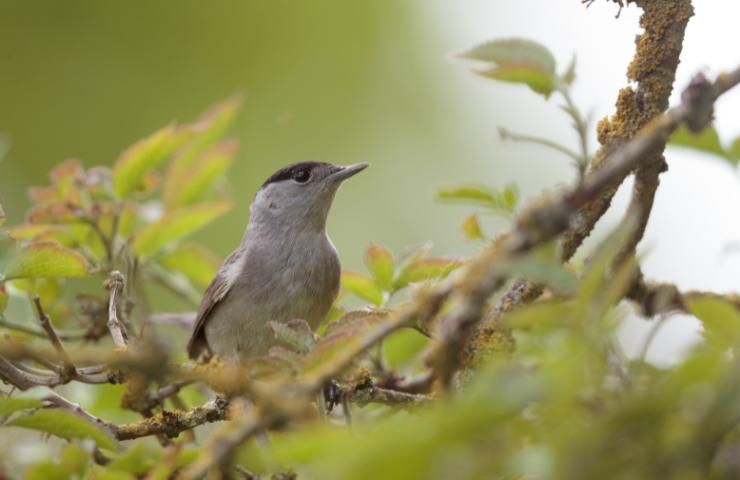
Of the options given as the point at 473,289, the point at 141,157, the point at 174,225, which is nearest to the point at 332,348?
the point at 473,289

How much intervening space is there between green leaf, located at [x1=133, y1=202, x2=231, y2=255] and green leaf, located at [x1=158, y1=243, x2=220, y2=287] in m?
0.22

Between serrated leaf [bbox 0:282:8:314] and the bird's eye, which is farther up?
serrated leaf [bbox 0:282:8:314]

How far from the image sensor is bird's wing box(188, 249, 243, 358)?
436 centimetres

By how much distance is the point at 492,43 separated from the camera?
5.55 ft

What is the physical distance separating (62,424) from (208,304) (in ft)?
9.07

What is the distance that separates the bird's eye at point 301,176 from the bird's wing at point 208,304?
775 mm

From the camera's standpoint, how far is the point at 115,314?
2.65 m

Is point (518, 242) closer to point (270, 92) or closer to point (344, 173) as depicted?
point (344, 173)

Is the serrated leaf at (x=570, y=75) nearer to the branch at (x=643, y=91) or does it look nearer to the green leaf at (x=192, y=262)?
the branch at (x=643, y=91)

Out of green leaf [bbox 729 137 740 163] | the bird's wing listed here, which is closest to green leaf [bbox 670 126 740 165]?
green leaf [bbox 729 137 740 163]

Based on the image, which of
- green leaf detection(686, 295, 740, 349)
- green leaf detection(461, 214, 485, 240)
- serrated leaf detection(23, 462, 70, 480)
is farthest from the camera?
green leaf detection(461, 214, 485, 240)

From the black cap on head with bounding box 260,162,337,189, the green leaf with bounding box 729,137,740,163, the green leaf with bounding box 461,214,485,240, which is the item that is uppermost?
the green leaf with bounding box 729,137,740,163

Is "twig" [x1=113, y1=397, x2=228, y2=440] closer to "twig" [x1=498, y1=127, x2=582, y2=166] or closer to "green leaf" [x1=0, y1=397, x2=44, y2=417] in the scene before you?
"green leaf" [x1=0, y1=397, x2=44, y2=417]

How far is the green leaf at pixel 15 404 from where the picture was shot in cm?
155
